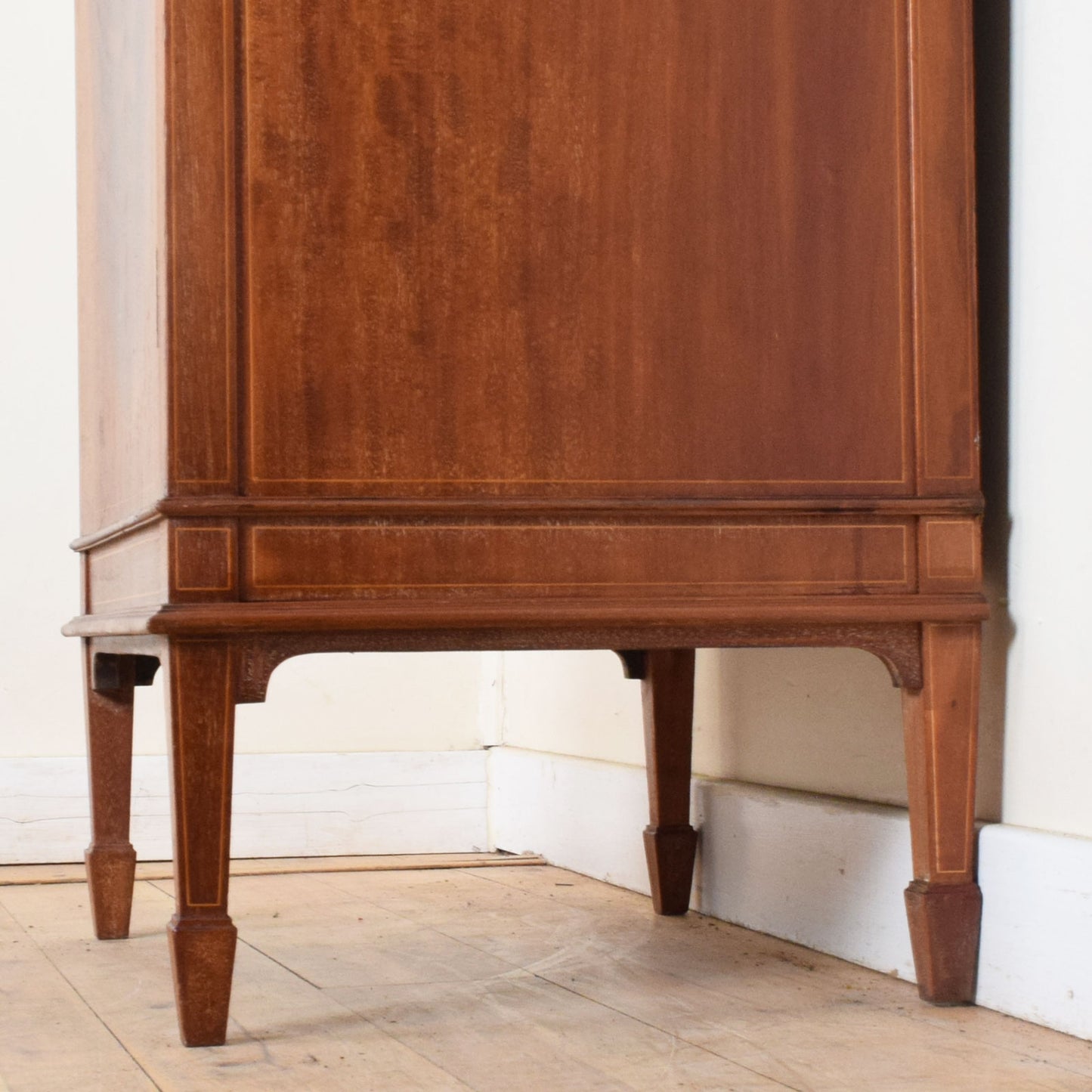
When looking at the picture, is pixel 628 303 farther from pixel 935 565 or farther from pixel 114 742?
pixel 114 742

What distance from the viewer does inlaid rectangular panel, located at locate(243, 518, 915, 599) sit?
46.9 inches

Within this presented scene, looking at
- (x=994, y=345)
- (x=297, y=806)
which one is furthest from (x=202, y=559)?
(x=297, y=806)

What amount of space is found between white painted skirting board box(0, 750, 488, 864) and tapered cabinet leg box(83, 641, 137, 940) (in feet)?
1.91

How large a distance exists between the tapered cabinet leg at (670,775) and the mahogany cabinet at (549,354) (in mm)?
466

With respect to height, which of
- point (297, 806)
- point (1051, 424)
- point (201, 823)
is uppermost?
point (1051, 424)

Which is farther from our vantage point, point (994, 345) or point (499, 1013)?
point (994, 345)

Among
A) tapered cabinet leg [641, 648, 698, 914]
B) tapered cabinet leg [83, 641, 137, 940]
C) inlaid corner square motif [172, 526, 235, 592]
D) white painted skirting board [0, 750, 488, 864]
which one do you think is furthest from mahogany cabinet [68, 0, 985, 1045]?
white painted skirting board [0, 750, 488, 864]

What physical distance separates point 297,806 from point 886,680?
1157 mm

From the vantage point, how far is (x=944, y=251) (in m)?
1.31

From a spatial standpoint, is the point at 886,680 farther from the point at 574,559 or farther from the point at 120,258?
the point at 120,258

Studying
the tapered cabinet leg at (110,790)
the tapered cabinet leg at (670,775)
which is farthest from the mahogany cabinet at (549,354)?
the tapered cabinet leg at (670,775)

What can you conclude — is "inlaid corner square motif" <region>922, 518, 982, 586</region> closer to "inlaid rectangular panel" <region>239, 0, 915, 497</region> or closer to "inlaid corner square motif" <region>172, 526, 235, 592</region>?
"inlaid rectangular panel" <region>239, 0, 915, 497</region>

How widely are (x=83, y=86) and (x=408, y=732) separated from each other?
43.3 inches

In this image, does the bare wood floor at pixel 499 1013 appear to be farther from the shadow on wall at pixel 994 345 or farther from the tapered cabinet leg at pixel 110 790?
the shadow on wall at pixel 994 345
